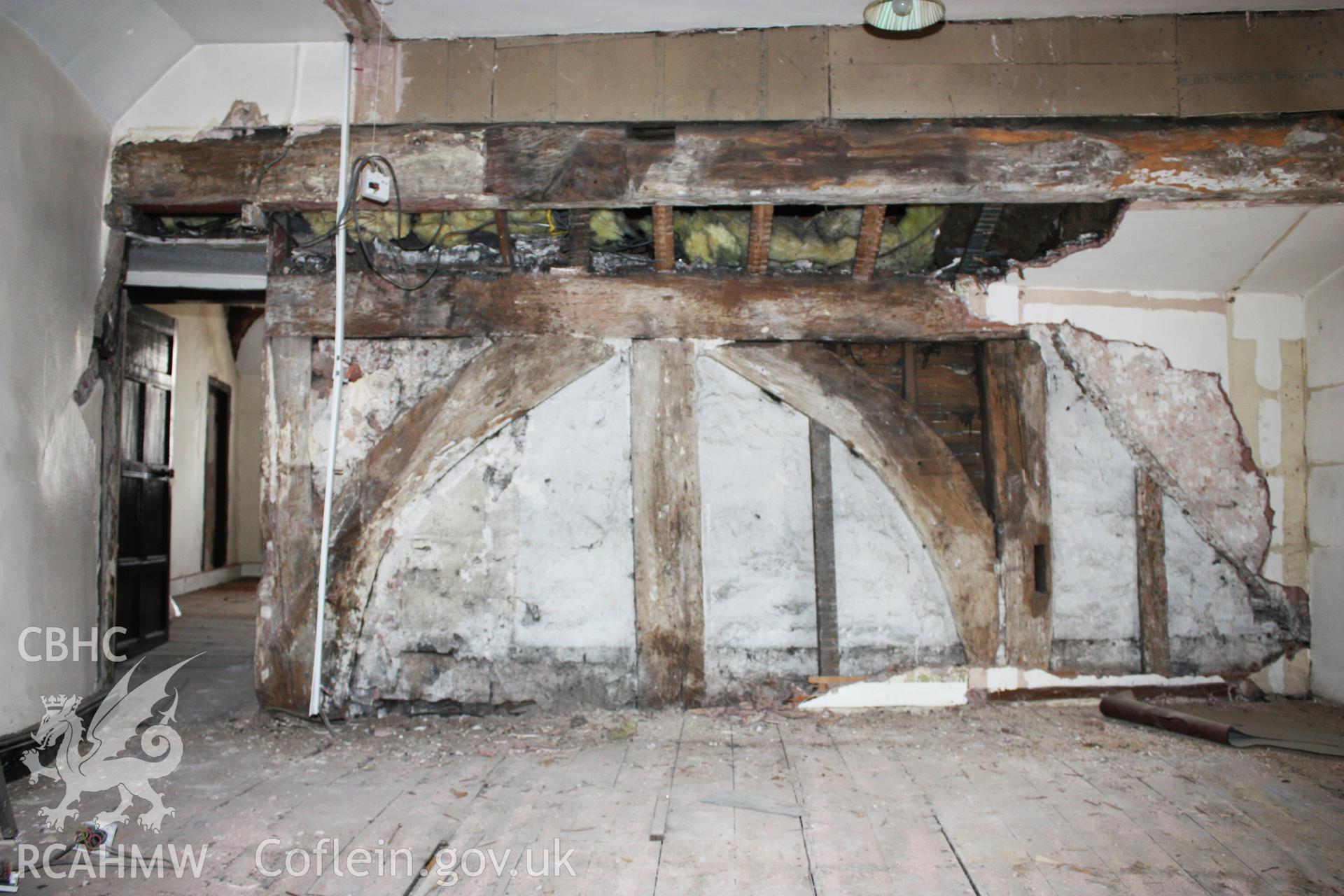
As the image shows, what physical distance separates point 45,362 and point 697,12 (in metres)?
2.63

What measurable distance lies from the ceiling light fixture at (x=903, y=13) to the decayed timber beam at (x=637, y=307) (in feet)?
3.47

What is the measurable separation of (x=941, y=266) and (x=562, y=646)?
7.34ft

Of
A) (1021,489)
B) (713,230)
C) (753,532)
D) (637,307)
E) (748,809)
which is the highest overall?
(713,230)

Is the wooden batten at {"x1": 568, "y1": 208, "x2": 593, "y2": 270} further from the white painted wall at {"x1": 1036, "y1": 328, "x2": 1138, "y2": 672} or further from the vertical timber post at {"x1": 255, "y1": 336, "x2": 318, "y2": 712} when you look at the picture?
the white painted wall at {"x1": 1036, "y1": 328, "x2": 1138, "y2": 672}

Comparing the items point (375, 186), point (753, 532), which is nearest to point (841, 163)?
point (753, 532)

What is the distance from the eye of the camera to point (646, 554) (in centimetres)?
362

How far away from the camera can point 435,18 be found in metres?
3.25

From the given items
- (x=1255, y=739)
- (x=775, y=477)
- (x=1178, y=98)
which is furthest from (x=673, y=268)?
(x=1255, y=739)

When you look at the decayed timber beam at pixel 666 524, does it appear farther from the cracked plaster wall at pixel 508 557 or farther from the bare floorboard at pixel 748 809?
the bare floorboard at pixel 748 809

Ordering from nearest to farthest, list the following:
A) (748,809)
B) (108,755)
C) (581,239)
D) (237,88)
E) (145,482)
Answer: (748,809), (108,755), (237,88), (581,239), (145,482)

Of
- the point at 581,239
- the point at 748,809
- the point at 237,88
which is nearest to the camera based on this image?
the point at 748,809

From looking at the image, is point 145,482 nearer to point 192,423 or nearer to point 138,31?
point 138,31

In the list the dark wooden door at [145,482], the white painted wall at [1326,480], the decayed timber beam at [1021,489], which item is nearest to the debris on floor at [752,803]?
the decayed timber beam at [1021,489]

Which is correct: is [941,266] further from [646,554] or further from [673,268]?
[646,554]
